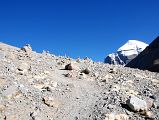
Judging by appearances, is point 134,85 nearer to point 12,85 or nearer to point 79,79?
point 79,79

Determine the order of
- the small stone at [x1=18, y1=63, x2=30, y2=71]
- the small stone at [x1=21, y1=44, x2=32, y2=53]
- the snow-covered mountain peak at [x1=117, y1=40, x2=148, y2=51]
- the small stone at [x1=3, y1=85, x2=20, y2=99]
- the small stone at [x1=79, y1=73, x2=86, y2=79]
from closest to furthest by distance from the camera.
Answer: the small stone at [x1=3, y1=85, x2=20, y2=99] < the small stone at [x1=18, y1=63, x2=30, y2=71] < the small stone at [x1=79, y1=73, x2=86, y2=79] < the small stone at [x1=21, y1=44, x2=32, y2=53] < the snow-covered mountain peak at [x1=117, y1=40, x2=148, y2=51]

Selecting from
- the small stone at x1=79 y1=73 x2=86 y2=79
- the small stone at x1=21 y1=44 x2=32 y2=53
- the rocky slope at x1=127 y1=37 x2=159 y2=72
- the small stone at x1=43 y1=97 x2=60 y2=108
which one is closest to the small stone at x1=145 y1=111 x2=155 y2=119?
the small stone at x1=43 y1=97 x2=60 y2=108

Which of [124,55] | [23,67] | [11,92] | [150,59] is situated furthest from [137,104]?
[124,55]

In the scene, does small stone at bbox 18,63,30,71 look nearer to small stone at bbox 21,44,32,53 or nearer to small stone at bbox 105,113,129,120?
small stone at bbox 21,44,32,53

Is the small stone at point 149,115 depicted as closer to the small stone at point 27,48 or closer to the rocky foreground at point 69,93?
the rocky foreground at point 69,93

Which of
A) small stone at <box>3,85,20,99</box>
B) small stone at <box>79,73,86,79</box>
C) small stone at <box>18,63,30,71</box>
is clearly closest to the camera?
small stone at <box>3,85,20,99</box>

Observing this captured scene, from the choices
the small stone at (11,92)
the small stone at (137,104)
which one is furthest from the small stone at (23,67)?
the small stone at (137,104)

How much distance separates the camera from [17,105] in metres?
17.2

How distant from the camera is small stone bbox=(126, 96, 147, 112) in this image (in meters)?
17.9

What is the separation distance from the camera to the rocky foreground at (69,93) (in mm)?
17302

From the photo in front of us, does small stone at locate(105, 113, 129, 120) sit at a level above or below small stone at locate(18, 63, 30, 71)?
below

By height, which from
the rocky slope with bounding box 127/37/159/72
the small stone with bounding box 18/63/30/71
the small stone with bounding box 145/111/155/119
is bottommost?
the small stone with bounding box 145/111/155/119

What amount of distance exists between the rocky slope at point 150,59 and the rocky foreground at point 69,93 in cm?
1936

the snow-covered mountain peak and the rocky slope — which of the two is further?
the snow-covered mountain peak
